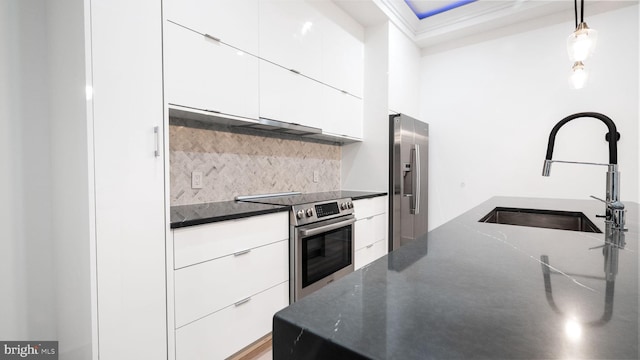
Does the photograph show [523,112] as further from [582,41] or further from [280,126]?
[280,126]

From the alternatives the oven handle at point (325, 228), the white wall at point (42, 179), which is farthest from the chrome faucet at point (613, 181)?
the white wall at point (42, 179)

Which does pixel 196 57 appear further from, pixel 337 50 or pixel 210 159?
pixel 337 50

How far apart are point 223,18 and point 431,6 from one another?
2618 mm

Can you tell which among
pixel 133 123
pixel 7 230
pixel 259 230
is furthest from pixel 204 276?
pixel 7 230

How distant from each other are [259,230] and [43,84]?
132cm

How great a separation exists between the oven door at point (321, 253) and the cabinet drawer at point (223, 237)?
193 mm

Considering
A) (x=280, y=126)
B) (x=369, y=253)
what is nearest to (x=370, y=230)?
(x=369, y=253)

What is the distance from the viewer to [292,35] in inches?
93.2

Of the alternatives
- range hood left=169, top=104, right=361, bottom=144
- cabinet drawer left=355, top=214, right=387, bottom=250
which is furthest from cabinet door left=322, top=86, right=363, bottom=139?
cabinet drawer left=355, top=214, right=387, bottom=250

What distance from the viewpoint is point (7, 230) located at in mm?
1404

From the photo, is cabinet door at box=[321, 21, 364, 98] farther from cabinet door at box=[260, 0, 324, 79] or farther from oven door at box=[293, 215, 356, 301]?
oven door at box=[293, 215, 356, 301]

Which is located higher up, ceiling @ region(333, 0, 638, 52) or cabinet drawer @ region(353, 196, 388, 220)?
ceiling @ region(333, 0, 638, 52)

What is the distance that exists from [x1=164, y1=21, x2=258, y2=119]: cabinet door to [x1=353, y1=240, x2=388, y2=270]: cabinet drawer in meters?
1.55

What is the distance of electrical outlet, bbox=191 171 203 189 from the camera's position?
2043 mm
